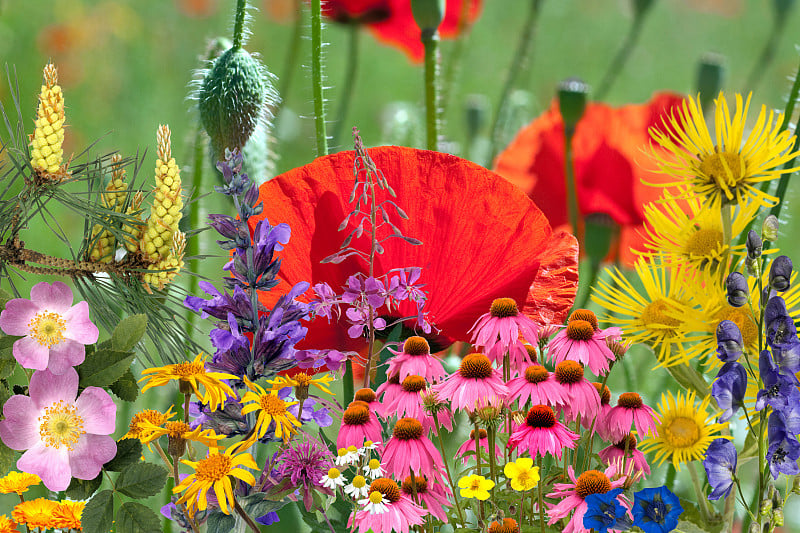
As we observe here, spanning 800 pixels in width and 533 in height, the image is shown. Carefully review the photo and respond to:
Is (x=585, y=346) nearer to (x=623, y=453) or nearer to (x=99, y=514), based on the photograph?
(x=623, y=453)

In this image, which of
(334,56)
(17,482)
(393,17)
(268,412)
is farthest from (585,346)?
(334,56)

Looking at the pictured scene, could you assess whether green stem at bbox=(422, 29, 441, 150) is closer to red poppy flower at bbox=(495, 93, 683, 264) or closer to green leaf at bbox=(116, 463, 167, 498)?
red poppy flower at bbox=(495, 93, 683, 264)

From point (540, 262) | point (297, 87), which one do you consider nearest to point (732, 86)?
point (297, 87)

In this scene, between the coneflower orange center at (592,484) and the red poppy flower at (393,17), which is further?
the red poppy flower at (393,17)

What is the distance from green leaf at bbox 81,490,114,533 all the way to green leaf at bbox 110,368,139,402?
4 cm

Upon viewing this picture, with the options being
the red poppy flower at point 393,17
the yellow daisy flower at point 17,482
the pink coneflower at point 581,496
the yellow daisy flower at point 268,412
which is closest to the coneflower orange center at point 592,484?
the pink coneflower at point 581,496

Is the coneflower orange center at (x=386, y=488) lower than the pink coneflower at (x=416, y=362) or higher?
lower

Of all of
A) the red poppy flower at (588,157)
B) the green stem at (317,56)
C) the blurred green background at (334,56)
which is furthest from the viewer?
the blurred green background at (334,56)

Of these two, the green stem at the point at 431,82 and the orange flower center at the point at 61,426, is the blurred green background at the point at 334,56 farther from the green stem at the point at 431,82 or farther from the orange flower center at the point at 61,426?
the orange flower center at the point at 61,426

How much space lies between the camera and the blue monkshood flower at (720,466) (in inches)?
12.9

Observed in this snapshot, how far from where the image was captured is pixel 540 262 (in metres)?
0.42

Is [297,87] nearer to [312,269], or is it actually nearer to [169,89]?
[169,89]

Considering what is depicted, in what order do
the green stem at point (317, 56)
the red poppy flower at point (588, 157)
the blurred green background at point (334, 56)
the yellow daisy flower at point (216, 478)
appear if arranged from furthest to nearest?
the blurred green background at point (334, 56)
the red poppy flower at point (588, 157)
the green stem at point (317, 56)
the yellow daisy flower at point (216, 478)

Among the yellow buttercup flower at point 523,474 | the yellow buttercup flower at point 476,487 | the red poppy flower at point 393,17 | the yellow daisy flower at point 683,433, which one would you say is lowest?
the yellow buttercup flower at point 476,487
